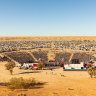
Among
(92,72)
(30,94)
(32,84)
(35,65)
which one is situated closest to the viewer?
(30,94)

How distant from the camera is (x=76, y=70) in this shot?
34656mm

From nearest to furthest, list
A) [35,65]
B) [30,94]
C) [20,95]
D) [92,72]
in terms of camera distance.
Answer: [20,95] < [30,94] < [92,72] < [35,65]

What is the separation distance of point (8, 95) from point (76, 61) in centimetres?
3182

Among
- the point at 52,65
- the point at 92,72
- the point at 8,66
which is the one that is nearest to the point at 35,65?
the point at 52,65

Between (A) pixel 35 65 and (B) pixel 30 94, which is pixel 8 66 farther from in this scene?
(B) pixel 30 94

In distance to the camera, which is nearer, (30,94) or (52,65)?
(30,94)

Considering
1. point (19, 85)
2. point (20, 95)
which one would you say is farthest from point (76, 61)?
point (20, 95)

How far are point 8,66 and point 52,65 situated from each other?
1503 centimetres

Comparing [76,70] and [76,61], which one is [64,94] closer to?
[76,70]

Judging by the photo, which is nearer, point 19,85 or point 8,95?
point 8,95

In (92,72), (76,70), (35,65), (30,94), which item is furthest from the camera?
(35,65)

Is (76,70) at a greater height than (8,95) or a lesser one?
lesser

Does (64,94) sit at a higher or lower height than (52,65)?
higher

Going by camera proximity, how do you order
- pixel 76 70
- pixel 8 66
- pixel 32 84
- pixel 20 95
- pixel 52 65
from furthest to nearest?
pixel 52 65, pixel 76 70, pixel 8 66, pixel 32 84, pixel 20 95
